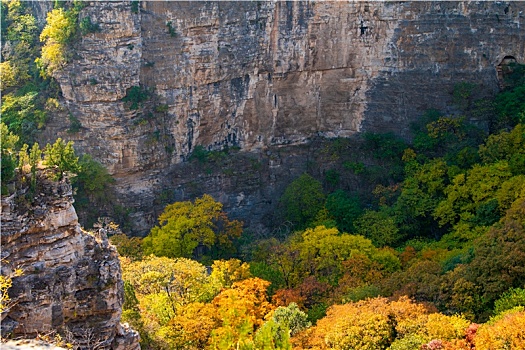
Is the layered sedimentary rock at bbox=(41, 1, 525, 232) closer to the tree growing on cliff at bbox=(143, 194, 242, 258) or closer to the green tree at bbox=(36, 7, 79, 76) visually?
the green tree at bbox=(36, 7, 79, 76)

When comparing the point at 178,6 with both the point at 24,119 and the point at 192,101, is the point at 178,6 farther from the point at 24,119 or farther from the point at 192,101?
the point at 24,119

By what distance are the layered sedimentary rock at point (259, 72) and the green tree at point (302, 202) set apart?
88.7 inches

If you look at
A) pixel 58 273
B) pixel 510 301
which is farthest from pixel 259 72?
pixel 58 273

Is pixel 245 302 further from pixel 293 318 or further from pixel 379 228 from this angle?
pixel 379 228

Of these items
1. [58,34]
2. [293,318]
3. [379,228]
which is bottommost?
[379,228]

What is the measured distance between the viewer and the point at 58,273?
1625 cm

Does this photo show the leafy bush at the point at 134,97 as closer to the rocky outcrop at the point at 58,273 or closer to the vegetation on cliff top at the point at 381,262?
the vegetation on cliff top at the point at 381,262

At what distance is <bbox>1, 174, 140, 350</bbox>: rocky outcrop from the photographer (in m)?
15.5

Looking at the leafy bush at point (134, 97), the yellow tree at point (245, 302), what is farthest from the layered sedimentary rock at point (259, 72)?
the yellow tree at point (245, 302)

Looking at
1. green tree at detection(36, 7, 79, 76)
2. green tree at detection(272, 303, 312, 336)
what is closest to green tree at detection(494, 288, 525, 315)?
green tree at detection(272, 303, 312, 336)

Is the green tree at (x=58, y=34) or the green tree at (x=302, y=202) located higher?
the green tree at (x=58, y=34)

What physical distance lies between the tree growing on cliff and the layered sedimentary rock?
284 centimetres

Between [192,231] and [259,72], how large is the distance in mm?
8968

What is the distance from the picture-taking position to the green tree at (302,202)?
33156 mm
